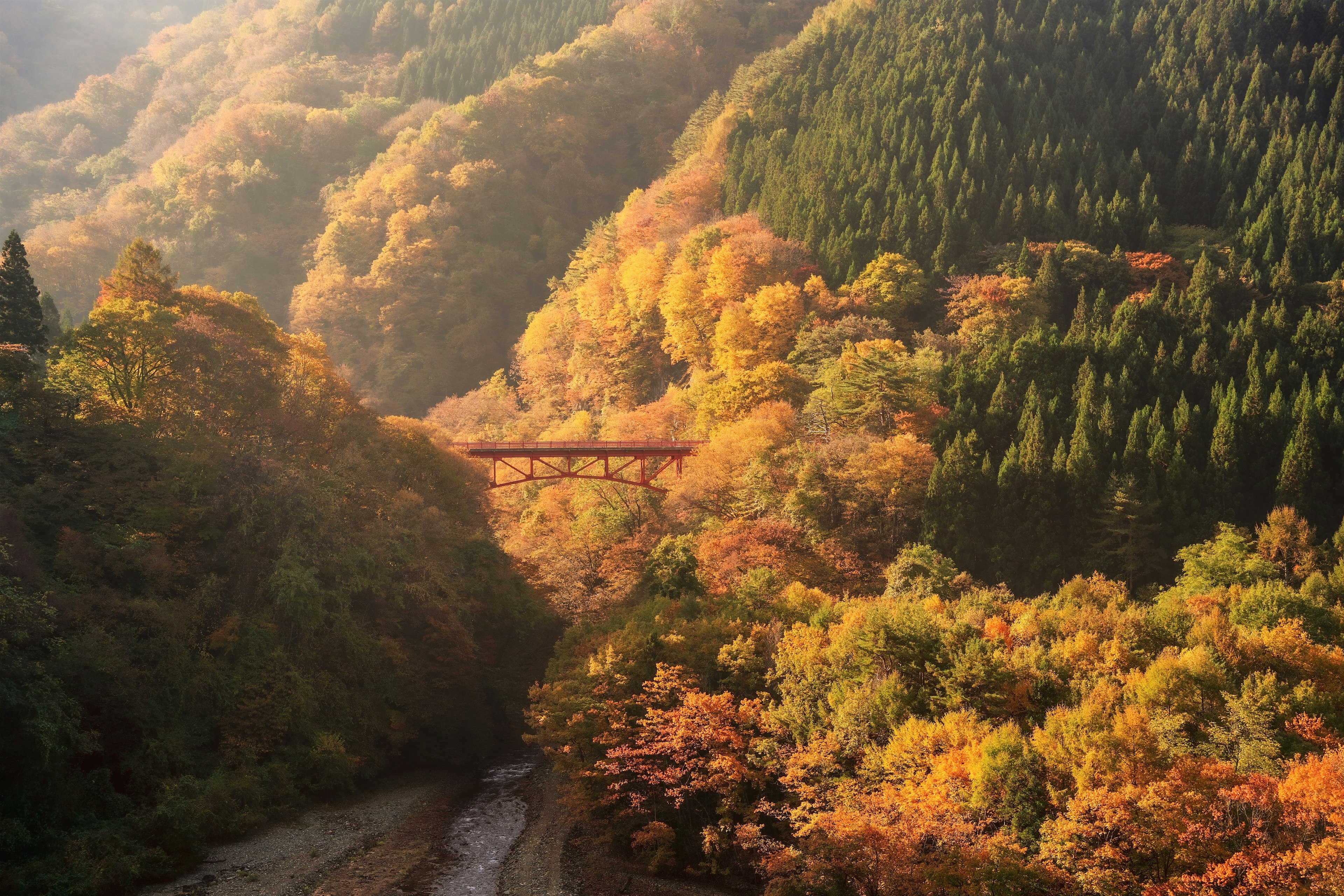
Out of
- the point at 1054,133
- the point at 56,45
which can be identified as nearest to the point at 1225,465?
the point at 1054,133

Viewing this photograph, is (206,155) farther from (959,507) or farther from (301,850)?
(301,850)

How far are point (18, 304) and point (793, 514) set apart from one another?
122 ft

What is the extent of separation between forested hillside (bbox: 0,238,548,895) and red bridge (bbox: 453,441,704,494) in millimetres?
6569

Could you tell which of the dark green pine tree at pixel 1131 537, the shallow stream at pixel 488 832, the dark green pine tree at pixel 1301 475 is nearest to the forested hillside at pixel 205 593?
the shallow stream at pixel 488 832

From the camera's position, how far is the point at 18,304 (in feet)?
157

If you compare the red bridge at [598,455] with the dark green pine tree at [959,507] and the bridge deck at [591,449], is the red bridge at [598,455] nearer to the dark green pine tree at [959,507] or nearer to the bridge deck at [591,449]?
the bridge deck at [591,449]

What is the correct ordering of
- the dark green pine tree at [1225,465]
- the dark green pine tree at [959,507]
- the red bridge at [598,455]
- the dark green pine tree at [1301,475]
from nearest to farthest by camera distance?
the dark green pine tree at [1301,475]
the dark green pine tree at [1225,465]
the dark green pine tree at [959,507]
the red bridge at [598,455]

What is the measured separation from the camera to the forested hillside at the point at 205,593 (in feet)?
102

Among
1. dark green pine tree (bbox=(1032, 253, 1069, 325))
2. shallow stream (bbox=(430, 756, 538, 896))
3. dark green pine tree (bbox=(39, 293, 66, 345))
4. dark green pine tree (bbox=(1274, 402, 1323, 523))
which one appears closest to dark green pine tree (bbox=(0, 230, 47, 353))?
dark green pine tree (bbox=(39, 293, 66, 345))

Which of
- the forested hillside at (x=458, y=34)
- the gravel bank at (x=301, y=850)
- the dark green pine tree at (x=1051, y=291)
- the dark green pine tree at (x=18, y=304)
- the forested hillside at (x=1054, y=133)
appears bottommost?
the gravel bank at (x=301, y=850)

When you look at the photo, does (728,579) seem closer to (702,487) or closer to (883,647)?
(702,487)

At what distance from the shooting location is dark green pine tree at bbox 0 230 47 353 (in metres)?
46.6

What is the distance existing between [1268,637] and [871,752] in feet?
40.8

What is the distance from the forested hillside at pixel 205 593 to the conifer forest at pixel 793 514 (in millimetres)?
179
